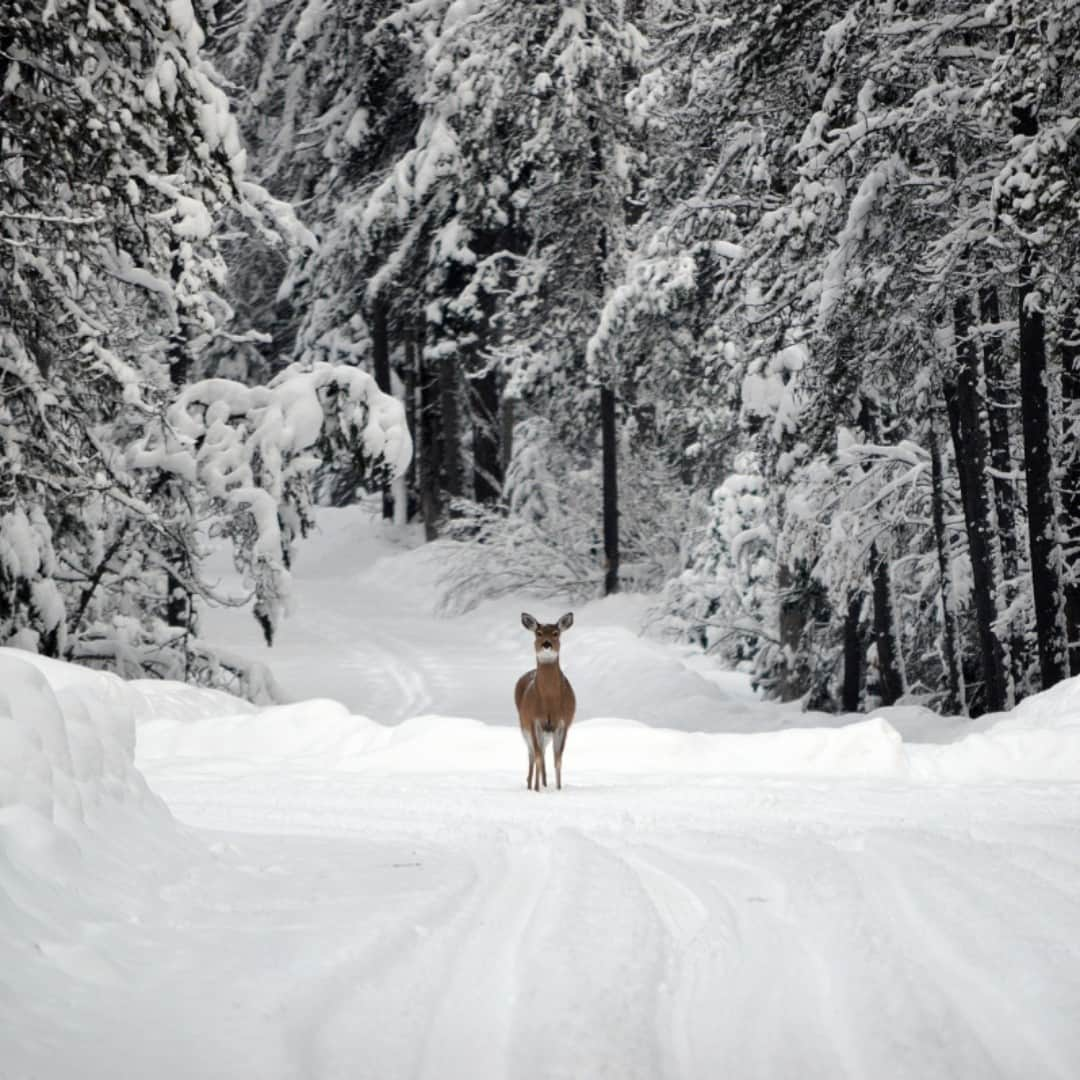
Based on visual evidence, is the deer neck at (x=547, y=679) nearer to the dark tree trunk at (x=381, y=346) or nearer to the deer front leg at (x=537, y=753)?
the deer front leg at (x=537, y=753)

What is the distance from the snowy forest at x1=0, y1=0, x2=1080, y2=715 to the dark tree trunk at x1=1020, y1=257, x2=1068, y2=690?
1.4 inches

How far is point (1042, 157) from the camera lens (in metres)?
11.8

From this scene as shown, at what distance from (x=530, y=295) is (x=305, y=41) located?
9.43m

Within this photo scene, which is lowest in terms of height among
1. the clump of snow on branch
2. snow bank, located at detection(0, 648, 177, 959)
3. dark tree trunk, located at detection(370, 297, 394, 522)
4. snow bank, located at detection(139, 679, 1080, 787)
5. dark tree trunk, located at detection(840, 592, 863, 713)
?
dark tree trunk, located at detection(840, 592, 863, 713)

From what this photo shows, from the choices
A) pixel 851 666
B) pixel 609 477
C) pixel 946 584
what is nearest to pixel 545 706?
pixel 946 584

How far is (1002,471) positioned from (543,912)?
12.7 m

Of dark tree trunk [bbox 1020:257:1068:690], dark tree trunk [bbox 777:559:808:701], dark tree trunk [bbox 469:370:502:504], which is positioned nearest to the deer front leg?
dark tree trunk [bbox 1020:257:1068:690]

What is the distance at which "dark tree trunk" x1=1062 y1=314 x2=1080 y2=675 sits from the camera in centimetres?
1400

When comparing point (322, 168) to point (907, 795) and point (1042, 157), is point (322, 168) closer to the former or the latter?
point (1042, 157)

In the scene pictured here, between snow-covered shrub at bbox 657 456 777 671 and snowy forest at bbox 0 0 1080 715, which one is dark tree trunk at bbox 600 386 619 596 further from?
snow-covered shrub at bbox 657 456 777 671

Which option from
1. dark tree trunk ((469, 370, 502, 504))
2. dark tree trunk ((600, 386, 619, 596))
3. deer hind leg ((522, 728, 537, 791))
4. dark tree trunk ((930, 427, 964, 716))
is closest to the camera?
deer hind leg ((522, 728, 537, 791))

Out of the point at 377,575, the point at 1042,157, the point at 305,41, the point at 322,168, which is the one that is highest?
the point at 305,41

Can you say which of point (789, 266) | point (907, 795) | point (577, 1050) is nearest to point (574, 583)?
point (789, 266)

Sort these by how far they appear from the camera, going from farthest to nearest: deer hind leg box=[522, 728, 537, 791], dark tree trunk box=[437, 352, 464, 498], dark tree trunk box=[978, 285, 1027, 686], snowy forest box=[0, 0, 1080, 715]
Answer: dark tree trunk box=[437, 352, 464, 498] < dark tree trunk box=[978, 285, 1027, 686] < snowy forest box=[0, 0, 1080, 715] < deer hind leg box=[522, 728, 537, 791]
